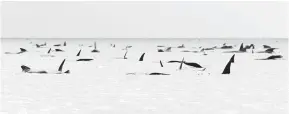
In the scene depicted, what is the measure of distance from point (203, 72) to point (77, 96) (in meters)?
8.85

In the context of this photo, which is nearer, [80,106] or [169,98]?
[80,106]

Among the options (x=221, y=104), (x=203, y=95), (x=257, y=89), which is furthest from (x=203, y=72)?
(x=221, y=104)

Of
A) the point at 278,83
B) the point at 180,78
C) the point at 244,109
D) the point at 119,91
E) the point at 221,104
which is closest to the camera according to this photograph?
the point at 244,109

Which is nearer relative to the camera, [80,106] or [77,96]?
[80,106]

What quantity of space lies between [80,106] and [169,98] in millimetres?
2572

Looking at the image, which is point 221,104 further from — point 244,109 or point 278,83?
point 278,83

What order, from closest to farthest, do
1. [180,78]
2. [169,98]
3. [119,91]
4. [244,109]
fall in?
1. [244,109]
2. [169,98]
3. [119,91]
4. [180,78]

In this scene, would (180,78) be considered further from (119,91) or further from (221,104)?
(221,104)

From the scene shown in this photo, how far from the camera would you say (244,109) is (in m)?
11.3

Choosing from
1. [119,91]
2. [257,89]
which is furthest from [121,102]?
[257,89]

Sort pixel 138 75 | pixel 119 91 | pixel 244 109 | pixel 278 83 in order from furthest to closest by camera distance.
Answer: pixel 138 75
pixel 278 83
pixel 119 91
pixel 244 109

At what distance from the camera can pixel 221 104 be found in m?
12.1

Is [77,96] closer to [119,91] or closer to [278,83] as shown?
[119,91]

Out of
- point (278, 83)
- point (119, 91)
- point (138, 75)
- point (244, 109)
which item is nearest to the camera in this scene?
point (244, 109)
